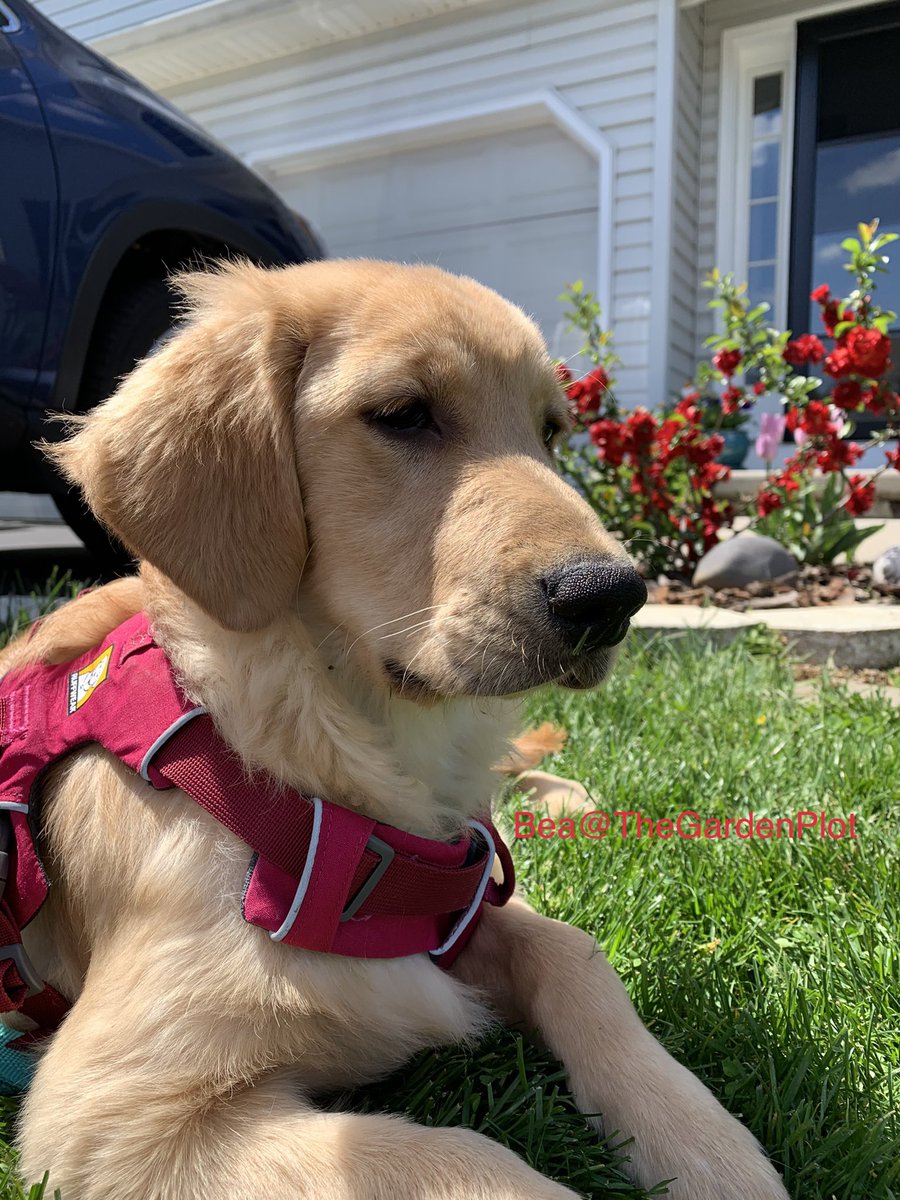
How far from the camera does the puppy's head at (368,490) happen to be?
1445 mm

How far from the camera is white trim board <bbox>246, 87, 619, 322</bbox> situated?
848cm

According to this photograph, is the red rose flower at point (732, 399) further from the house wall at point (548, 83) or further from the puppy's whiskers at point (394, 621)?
the puppy's whiskers at point (394, 621)

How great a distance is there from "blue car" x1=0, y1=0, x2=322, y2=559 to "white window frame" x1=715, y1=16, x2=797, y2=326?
233 inches

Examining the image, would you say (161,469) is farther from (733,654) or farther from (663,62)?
(663,62)

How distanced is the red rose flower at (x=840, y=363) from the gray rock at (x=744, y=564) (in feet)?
3.17

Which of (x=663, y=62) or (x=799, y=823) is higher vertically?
(x=663, y=62)

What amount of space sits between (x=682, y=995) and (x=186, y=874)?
3.12ft

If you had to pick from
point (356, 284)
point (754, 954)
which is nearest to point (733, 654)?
point (754, 954)

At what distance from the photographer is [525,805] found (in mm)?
2572

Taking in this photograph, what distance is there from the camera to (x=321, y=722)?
152 cm

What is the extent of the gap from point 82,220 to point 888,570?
4.34 meters

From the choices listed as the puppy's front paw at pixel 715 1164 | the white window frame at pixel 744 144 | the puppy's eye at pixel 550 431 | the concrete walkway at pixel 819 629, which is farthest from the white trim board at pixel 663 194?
the puppy's front paw at pixel 715 1164

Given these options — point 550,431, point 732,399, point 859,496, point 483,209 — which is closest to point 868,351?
point 859,496

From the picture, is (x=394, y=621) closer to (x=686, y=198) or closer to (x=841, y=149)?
(x=686, y=198)
